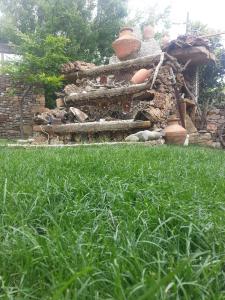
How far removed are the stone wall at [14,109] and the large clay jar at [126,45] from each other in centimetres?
429

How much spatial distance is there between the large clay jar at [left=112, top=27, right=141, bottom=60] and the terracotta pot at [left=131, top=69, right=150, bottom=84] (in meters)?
2.00

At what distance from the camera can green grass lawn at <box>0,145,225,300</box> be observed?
0.91 m

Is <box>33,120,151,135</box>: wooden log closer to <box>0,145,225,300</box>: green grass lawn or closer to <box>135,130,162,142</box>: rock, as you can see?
<box>135,130,162,142</box>: rock

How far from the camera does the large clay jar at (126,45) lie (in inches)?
461

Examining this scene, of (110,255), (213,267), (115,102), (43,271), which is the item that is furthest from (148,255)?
(115,102)

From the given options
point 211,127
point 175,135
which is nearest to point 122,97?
point 175,135

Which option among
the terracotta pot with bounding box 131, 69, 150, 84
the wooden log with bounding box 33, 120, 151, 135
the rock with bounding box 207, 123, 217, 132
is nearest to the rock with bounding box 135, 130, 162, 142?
the wooden log with bounding box 33, 120, 151, 135

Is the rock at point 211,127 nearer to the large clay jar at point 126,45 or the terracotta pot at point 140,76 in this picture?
the terracotta pot at point 140,76

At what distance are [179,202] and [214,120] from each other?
35.5 feet

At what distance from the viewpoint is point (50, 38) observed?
1245 cm

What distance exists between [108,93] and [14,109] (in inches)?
272

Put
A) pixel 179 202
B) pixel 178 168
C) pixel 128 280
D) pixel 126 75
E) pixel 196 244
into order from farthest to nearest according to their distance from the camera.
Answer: pixel 126 75
pixel 178 168
pixel 179 202
pixel 196 244
pixel 128 280

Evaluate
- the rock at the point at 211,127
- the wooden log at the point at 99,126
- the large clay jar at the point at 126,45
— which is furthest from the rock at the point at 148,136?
the large clay jar at the point at 126,45

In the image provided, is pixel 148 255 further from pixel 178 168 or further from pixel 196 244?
pixel 178 168
